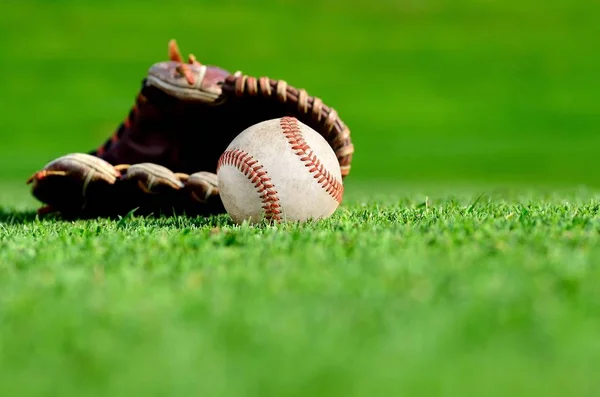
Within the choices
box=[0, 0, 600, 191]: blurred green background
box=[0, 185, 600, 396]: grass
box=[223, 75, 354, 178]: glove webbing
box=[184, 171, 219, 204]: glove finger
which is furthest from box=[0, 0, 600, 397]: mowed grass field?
box=[0, 0, 600, 191]: blurred green background

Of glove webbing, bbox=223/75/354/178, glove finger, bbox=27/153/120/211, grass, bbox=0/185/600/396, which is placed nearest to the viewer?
grass, bbox=0/185/600/396

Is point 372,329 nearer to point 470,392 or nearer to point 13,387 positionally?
point 470,392

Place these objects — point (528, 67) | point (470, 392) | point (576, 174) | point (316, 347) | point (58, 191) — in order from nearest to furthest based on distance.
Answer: point (470, 392), point (316, 347), point (58, 191), point (576, 174), point (528, 67)

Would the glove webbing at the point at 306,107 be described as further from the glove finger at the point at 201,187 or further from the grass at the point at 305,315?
the grass at the point at 305,315

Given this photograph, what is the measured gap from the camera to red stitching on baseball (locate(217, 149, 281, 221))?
2719 mm

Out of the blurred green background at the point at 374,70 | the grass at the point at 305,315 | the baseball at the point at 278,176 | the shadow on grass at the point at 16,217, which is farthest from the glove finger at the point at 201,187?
the blurred green background at the point at 374,70

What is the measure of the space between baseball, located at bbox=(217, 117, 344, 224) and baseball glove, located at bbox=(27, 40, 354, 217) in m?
0.54

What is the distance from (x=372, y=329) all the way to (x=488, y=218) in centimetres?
152

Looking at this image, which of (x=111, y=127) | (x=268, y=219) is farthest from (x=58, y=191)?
(x=111, y=127)

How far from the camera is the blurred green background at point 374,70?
13875 mm

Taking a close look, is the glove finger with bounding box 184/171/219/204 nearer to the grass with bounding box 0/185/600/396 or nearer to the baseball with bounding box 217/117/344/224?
the baseball with bounding box 217/117/344/224

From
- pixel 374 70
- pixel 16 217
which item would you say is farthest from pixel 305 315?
pixel 374 70

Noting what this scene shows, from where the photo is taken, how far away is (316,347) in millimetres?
1271

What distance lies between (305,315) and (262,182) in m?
1.32
